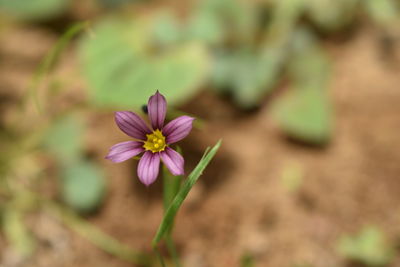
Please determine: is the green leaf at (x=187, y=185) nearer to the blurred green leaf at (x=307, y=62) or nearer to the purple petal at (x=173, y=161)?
the purple petal at (x=173, y=161)

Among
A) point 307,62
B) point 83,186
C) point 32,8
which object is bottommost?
point 83,186

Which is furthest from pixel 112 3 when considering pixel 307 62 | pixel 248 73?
pixel 307 62

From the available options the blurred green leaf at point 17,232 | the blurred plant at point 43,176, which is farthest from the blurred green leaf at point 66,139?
the blurred green leaf at point 17,232

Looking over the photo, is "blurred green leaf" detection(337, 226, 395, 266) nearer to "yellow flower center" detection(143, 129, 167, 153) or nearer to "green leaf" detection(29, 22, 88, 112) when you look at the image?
A: "yellow flower center" detection(143, 129, 167, 153)

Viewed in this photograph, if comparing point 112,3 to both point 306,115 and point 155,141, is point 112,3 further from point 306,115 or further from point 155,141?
point 155,141

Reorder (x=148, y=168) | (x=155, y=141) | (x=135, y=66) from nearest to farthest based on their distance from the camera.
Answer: (x=148, y=168), (x=155, y=141), (x=135, y=66)

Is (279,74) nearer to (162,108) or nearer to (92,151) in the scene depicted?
(92,151)

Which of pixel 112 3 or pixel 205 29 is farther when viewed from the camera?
pixel 112 3
